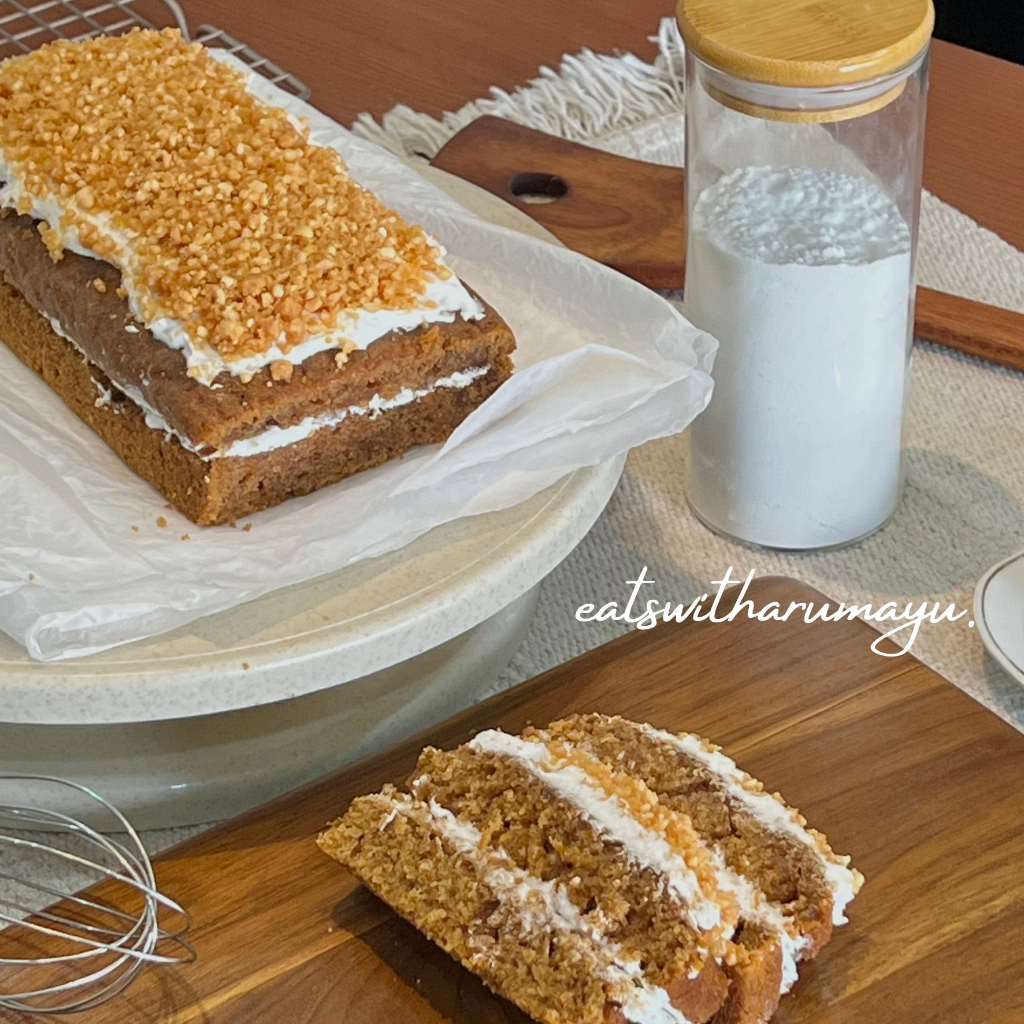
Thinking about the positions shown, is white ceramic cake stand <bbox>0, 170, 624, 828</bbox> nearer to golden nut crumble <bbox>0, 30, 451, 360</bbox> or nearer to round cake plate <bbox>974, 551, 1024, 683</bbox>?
golden nut crumble <bbox>0, 30, 451, 360</bbox>

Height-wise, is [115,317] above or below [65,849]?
above

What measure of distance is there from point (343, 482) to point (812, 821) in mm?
433

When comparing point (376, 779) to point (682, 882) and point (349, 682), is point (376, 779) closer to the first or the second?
point (349, 682)

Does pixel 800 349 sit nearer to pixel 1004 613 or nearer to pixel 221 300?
pixel 1004 613

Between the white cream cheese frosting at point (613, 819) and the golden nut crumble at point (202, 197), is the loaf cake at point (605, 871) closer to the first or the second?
the white cream cheese frosting at point (613, 819)

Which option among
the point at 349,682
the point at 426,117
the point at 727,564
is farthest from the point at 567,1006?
the point at 426,117

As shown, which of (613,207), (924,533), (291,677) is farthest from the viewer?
(613,207)

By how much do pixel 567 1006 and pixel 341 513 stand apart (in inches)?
17.0

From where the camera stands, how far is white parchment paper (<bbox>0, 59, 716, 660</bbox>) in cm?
108

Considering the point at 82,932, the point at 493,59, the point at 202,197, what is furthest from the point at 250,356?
the point at 493,59

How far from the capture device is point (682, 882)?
94 cm

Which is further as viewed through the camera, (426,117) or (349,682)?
(426,117)

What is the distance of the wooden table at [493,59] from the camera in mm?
1831

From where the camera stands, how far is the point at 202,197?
4.18ft
